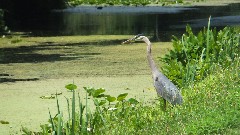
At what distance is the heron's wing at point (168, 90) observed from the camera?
648cm

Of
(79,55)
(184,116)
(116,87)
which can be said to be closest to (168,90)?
(184,116)

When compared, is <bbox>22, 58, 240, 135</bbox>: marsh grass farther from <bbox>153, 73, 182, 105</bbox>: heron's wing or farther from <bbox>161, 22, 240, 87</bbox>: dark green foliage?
<bbox>161, 22, 240, 87</bbox>: dark green foliage

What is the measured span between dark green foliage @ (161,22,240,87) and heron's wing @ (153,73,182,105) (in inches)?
35.8

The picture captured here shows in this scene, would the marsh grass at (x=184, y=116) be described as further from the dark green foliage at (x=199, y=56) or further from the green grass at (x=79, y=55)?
the green grass at (x=79, y=55)

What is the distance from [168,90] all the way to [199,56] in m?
2.87

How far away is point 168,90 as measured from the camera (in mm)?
6512

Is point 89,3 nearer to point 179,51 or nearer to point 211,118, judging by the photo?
point 179,51

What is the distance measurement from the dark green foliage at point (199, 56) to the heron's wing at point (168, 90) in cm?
91

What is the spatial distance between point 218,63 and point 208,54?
456 mm

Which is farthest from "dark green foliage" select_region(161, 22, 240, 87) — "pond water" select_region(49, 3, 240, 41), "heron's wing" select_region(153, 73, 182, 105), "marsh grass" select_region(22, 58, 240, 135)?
"pond water" select_region(49, 3, 240, 41)

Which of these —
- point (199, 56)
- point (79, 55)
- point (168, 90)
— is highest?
point (168, 90)

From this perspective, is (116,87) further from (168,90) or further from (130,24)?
(130,24)

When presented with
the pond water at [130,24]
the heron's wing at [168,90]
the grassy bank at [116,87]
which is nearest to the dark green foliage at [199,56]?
the grassy bank at [116,87]

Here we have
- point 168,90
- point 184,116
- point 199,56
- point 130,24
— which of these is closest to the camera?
point 184,116
